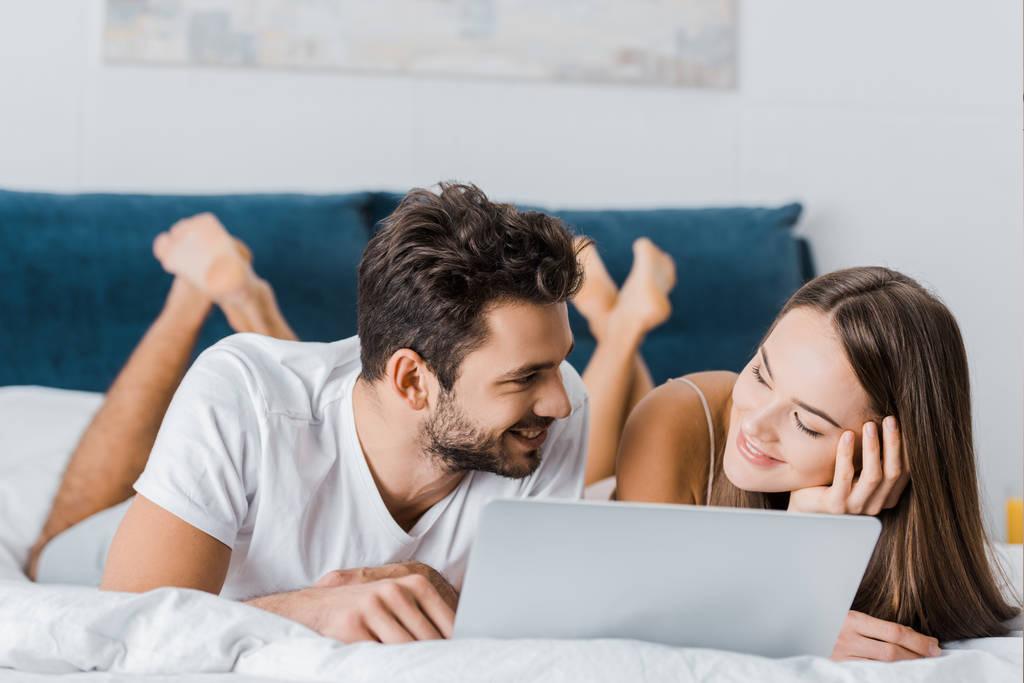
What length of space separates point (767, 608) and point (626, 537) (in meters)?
0.23

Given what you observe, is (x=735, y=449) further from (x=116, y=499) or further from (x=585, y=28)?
(x=585, y=28)

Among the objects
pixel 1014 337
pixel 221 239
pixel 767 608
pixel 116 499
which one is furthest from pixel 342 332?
pixel 1014 337

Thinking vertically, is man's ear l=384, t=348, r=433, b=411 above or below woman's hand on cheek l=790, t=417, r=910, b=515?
above

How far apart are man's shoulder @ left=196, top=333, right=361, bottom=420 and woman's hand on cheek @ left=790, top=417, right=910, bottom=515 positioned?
77 cm

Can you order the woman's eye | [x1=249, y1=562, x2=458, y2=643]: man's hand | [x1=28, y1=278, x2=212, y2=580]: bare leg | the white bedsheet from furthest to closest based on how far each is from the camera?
[x1=28, y1=278, x2=212, y2=580]: bare leg < the woman's eye < [x1=249, y1=562, x2=458, y2=643]: man's hand < the white bedsheet

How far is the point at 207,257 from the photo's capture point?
221 cm

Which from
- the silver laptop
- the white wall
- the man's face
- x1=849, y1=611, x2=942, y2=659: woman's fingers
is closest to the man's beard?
the man's face

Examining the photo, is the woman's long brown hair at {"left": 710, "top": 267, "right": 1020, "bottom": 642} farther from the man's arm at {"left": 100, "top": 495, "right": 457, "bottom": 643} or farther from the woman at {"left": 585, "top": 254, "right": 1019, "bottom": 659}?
the man's arm at {"left": 100, "top": 495, "right": 457, "bottom": 643}

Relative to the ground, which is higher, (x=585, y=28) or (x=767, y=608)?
(x=585, y=28)

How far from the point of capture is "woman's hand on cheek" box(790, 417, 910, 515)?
4.74ft

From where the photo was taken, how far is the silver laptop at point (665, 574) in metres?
1.06

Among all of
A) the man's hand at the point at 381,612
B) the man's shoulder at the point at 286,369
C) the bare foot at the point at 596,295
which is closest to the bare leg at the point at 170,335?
the man's shoulder at the point at 286,369

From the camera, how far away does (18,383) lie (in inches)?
87.4

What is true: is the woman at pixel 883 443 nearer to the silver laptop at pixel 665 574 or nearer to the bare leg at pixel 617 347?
the silver laptop at pixel 665 574
